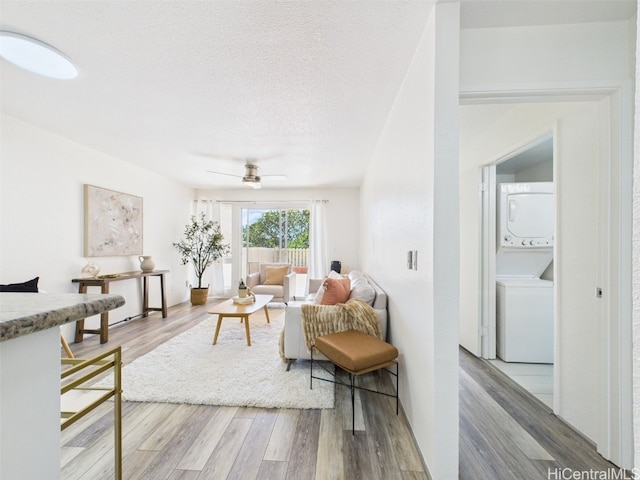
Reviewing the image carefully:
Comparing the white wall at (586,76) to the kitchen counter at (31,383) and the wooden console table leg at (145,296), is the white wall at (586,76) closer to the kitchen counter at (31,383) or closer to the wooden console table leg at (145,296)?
the kitchen counter at (31,383)

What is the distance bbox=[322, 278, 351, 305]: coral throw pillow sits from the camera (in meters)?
2.61

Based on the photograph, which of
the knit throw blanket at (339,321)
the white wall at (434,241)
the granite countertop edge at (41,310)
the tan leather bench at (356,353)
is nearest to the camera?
the granite countertop edge at (41,310)

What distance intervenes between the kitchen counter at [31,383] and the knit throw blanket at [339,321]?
187cm

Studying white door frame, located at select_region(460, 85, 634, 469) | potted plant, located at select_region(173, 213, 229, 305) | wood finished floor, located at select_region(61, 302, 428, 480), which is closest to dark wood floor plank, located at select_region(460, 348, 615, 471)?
white door frame, located at select_region(460, 85, 634, 469)

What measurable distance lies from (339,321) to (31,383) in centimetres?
204

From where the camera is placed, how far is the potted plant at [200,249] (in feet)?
16.9

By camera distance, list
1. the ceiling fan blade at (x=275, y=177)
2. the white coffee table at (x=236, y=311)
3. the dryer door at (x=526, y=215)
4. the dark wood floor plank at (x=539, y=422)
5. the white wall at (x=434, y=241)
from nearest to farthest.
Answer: the white wall at (x=434, y=241) → the dark wood floor plank at (x=539, y=422) → the dryer door at (x=526, y=215) → the white coffee table at (x=236, y=311) → the ceiling fan blade at (x=275, y=177)

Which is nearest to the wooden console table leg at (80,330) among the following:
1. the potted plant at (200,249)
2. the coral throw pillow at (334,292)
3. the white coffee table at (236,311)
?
the white coffee table at (236,311)

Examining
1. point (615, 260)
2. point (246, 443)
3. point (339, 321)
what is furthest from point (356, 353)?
point (615, 260)

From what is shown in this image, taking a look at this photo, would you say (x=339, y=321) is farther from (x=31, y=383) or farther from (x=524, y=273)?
(x=524, y=273)

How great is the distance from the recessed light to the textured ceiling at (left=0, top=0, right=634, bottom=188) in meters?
0.05

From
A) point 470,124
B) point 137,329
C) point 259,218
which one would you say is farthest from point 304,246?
point 470,124

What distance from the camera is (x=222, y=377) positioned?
2381 mm

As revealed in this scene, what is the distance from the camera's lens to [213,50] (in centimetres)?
160
